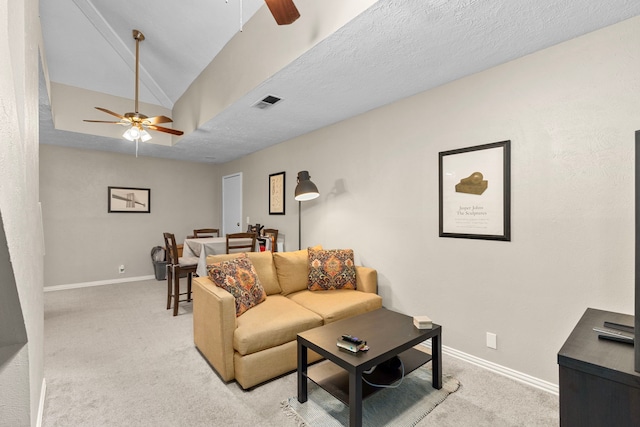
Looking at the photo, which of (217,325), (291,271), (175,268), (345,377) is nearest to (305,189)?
(291,271)

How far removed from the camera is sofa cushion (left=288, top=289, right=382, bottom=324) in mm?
2562

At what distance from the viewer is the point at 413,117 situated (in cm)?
287

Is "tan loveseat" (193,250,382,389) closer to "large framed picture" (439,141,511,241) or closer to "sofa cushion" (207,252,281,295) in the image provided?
"sofa cushion" (207,252,281,295)

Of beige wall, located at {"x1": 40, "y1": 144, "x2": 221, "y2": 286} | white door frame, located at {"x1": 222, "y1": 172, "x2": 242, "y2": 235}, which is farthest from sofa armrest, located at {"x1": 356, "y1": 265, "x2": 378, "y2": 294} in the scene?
beige wall, located at {"x1": 40, "y1": 144, "x2": 221, "y2": 286}

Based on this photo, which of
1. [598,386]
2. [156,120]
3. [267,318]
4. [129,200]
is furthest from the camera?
[129,200]

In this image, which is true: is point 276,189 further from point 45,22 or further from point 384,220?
point 45,22

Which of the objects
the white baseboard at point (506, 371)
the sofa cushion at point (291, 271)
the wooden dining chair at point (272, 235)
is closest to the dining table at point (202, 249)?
the wooden dining chair at point (272, 235)

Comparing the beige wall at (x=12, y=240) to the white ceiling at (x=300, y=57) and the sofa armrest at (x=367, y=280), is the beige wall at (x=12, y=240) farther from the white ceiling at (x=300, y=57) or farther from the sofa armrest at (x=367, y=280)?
the sofa armrest at (x=367, y=280)

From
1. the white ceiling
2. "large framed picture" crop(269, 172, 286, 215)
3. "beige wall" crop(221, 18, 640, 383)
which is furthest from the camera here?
"large framed picture" crop(269, 172, 286, 215)

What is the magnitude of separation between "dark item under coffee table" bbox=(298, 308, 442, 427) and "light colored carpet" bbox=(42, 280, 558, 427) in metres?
0.27

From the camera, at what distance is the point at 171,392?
2.09 m

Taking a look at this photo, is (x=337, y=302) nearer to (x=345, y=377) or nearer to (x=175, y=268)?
(x=345, y=377)

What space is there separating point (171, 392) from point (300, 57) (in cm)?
254

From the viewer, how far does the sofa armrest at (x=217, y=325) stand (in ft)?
7.07
